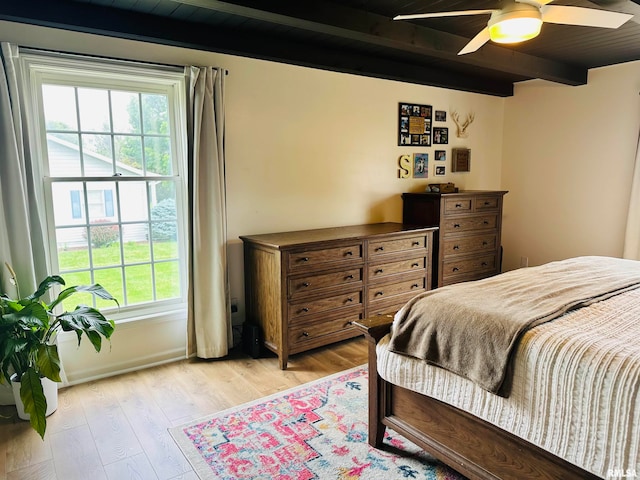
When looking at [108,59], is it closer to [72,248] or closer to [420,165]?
[72,248]

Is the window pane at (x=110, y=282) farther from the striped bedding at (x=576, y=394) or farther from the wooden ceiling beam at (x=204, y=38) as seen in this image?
the striped bedding at (x=576, y=394)

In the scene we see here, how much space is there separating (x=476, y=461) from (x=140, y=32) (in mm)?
3034

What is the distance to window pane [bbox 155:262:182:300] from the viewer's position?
10.5 feet

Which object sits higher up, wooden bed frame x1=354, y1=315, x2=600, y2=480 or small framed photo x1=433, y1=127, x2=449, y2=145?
small framed photo x1=433, y1=127, x2=449, y2=145

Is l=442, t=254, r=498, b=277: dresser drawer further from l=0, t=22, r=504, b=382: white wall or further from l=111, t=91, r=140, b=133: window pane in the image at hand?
l=111, t=91, r=140, b=133: window pane

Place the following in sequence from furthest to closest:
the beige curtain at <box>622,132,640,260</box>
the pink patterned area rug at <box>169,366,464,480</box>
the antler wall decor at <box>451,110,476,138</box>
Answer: the antler wall decor at <box>451,110,476,138</box> < the beige curtain at <box>622,132,640,260</box> < the pink patterned area rug at <box>169,366,464,480</box>

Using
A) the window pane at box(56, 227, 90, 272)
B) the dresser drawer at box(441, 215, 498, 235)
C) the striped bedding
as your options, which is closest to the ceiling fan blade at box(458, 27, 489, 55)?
the striped bedding

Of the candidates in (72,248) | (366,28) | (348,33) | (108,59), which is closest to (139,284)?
(72,248)

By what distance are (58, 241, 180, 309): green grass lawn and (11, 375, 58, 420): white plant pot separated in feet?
1.94

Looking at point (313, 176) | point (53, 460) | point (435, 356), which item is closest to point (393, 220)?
point (313, 176)

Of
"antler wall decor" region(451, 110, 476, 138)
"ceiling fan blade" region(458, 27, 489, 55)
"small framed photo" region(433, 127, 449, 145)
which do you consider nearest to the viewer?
"ceiling fan blade" region(458, 27, 489, 55)

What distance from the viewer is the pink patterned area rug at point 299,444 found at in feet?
6.38

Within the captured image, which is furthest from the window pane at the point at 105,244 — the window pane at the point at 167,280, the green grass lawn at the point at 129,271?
the window pane at the point at 167,280

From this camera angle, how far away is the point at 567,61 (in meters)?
4.10
